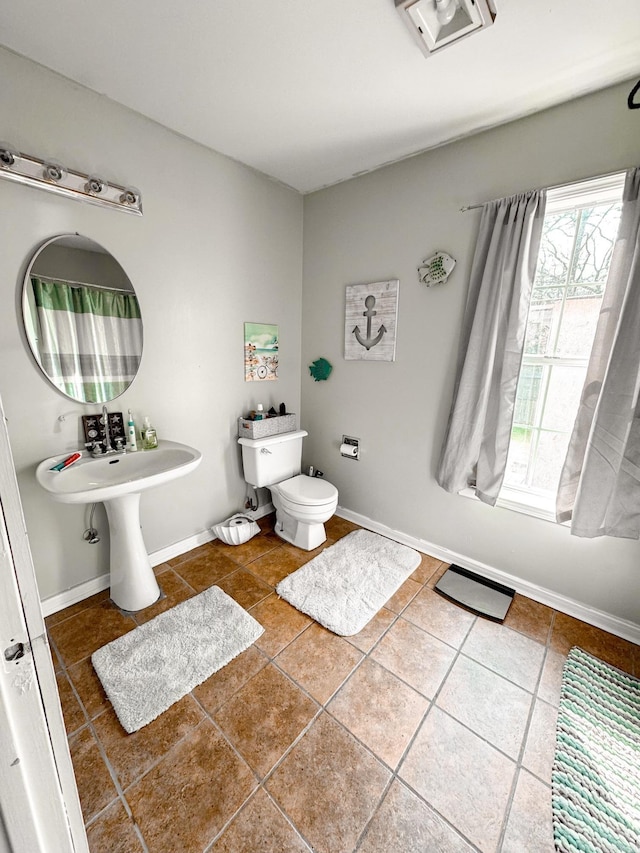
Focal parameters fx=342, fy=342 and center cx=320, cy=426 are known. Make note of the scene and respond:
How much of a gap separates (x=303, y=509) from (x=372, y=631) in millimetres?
782

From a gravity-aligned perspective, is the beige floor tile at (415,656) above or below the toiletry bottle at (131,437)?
below

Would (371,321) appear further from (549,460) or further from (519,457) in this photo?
(549,460)

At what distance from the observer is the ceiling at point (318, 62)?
1172 millimetres

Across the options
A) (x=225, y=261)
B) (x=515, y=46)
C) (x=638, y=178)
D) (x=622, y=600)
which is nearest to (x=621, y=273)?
(x=638, y=178)

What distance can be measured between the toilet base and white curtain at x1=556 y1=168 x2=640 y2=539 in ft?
4.69

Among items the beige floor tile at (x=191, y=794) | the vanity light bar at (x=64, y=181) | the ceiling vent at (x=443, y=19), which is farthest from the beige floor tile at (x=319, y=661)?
the ceiling vent at (x=443, y=19)

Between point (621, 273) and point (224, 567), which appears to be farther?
point (224, 567)

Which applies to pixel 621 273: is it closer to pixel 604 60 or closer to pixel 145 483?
pixel 604 60

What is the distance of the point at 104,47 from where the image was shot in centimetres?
132

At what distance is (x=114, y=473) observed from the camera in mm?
1732

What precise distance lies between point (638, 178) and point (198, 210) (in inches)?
82.6

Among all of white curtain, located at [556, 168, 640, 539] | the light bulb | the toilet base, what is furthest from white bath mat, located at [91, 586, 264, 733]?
the light bulb

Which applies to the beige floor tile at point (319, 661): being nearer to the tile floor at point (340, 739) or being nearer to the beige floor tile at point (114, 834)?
the tile floor at point (340, 739)

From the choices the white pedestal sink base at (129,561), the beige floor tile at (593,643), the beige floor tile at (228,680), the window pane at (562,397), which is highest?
the window pane at (562,397)
